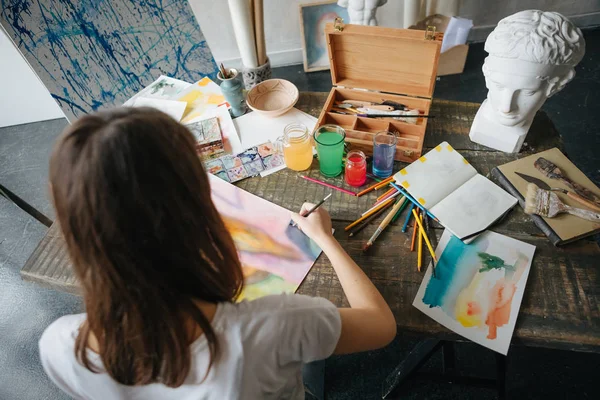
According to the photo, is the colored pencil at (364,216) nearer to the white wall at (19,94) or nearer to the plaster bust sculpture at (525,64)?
the plaster bust sculpture at (525,64)

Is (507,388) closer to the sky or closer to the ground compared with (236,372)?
closer to the ground

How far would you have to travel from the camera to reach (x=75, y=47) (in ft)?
5.04

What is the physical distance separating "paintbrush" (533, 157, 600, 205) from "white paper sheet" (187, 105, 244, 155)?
2.97ft

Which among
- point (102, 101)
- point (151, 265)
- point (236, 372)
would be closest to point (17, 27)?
point (102, 101)

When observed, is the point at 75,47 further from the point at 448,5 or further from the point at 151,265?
the point at 448,5

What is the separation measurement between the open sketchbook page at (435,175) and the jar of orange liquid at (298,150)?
278 millimetres

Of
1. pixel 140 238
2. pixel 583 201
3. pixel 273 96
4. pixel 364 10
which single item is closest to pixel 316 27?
pixel 364 10

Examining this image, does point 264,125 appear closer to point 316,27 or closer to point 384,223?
point 384,223

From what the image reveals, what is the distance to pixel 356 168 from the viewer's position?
45.8 inches

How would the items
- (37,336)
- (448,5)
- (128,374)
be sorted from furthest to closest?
(448,5) → (37,336) → (128,374)

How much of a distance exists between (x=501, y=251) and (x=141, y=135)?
88 cm

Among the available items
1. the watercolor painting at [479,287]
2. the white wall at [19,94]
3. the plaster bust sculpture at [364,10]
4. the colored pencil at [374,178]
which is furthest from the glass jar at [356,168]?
the white wall at [19,94]

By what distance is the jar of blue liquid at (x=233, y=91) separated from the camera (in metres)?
1.39

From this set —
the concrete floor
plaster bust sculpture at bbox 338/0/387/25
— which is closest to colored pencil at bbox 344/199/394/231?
the concrete floor
